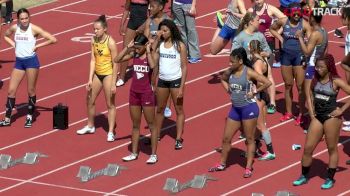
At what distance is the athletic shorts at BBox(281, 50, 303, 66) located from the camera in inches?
1093

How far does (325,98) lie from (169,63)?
10.7ft

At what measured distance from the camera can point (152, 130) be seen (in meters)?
26.2

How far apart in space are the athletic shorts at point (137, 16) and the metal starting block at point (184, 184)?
20.3ft

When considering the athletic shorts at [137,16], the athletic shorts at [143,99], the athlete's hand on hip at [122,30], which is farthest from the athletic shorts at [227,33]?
the athletic shorts at [143,99]

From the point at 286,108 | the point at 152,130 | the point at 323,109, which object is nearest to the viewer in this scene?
the point at 323,109

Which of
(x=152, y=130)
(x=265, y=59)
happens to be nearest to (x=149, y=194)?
(x=152, y=130)

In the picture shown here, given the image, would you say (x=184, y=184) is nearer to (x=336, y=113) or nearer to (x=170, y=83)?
(x=170, y=83)

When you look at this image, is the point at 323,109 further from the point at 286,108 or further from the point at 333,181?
the point at 286,108

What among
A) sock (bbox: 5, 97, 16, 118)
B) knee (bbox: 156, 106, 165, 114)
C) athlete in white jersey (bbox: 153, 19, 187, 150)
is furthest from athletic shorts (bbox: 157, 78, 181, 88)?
sock (bbox: 5, 97, 16, 118)

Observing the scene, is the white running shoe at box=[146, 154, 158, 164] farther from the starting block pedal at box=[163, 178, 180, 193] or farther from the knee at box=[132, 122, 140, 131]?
the starting block pedal at box=[163, 178, 180, 193]

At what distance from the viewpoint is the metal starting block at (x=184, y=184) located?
81.7 feet

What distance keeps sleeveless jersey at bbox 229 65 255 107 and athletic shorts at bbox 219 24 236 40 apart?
498 centimetres

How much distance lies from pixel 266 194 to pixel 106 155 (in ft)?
11.9

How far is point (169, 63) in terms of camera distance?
26438 mm
